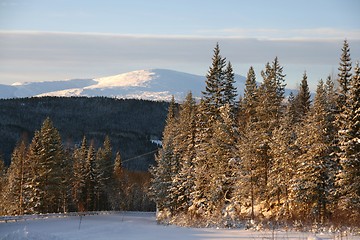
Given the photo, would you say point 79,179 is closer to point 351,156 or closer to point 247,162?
point 247,162

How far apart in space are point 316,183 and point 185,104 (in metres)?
31.4

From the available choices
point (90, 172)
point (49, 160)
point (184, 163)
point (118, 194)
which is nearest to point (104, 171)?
point (90, 172)

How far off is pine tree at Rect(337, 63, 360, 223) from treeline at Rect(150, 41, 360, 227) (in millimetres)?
68

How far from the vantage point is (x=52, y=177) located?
196 ft

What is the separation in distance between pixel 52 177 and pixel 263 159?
1067 inches

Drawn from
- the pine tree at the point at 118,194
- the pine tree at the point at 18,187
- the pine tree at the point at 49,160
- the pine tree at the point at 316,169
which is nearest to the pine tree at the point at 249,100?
the pine tree at the point at 316,169

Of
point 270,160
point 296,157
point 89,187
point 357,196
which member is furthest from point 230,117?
point 89,187

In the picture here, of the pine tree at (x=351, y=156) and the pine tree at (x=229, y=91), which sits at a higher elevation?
the pine tree at (x=229, y=91)

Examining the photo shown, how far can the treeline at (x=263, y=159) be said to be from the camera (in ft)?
118

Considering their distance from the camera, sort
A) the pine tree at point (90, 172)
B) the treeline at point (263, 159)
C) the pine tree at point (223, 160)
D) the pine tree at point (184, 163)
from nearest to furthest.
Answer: the treeline at point (263, 159) → the pine tree at point (223, 160) → the pine tree at point (184, 163) → the pine tree at point (90, 172)

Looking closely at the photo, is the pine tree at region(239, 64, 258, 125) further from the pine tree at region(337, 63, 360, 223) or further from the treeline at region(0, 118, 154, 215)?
the treeline at region(0, 118, 154, 215)

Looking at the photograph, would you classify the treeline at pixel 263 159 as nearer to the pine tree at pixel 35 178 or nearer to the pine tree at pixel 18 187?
the pine tree at pixel 35 178

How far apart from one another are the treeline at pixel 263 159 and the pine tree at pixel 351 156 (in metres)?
0.07

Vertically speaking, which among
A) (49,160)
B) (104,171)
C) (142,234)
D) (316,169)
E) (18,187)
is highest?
(49,160)
